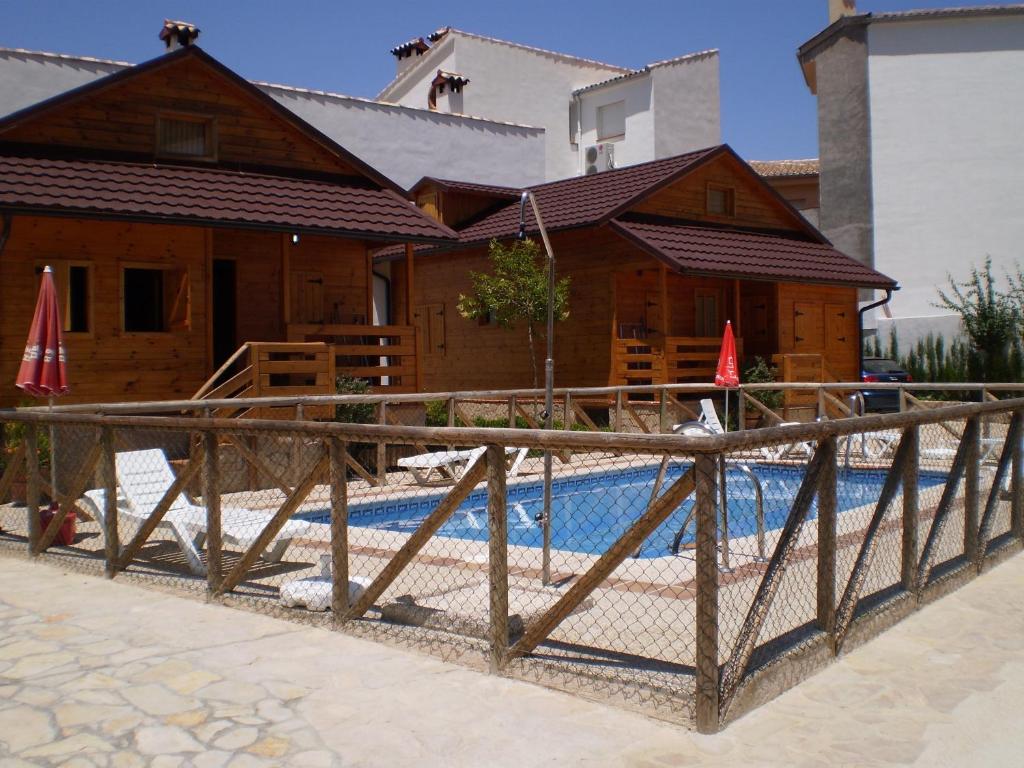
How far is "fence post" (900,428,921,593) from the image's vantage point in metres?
6.07

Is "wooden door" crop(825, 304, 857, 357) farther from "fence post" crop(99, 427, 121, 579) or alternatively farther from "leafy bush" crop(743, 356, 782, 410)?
"fence post" crop(99, 427, 121, 579)

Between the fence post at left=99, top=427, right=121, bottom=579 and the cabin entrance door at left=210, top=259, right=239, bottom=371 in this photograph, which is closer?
the fence post at left=99, top=427, right=121, bottom=579

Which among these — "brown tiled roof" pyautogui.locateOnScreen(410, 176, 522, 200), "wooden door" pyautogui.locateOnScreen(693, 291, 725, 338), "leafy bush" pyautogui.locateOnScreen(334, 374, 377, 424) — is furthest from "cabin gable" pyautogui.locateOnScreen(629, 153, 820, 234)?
"leafy bush" pyautogui.locateOnScreen(334, 374, 377, 424)

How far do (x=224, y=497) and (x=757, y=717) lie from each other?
8.45 meters

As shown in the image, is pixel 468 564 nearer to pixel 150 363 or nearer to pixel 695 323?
pixel 150 363

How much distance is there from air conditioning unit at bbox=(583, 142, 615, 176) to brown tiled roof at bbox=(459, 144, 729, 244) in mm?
13493

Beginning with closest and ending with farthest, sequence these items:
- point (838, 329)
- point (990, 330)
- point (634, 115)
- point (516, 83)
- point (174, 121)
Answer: point (174, 121) → point (838, 329) → point (990, 330) → point (634, 115) → point (516, 83)

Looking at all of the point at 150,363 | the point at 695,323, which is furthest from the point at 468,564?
the point at 695,323

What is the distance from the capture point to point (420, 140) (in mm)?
29156

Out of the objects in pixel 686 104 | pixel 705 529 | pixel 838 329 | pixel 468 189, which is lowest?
pixel 705 529

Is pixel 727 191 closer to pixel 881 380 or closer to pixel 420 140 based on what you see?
pixel 881 380

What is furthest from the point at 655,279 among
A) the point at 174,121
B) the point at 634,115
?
the point at 634,115

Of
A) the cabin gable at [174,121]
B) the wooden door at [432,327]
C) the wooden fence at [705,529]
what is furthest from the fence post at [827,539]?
the wooden door at [432,327]

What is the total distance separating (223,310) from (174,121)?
3.36 meters
